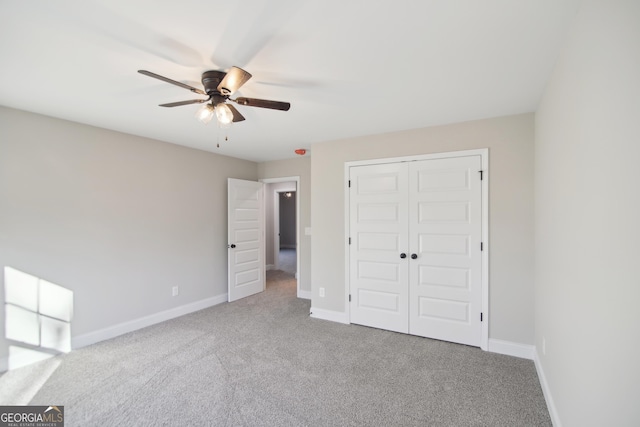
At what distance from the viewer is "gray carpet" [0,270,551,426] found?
6.69 ft

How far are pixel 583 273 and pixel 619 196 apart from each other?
0.57m

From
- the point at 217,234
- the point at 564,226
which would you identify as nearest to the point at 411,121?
the point at 564,226

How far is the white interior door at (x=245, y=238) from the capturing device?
4.79 m

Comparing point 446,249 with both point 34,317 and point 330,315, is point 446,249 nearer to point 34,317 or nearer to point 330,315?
point 330,315

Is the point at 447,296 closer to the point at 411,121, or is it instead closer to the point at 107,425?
the point at 411,121

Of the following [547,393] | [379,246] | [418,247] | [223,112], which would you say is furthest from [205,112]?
[547,393]

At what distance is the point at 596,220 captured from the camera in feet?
4.04

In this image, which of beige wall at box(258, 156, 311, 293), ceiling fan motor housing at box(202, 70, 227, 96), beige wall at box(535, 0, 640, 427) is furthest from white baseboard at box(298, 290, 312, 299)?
ceiling fan motor housing at box(202, 70, 227, 96)

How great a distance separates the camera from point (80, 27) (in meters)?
1.54

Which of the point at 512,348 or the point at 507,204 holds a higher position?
the point at 507,204

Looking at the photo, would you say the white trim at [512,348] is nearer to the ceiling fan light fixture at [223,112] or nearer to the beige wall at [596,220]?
the beige wall at [596,220]

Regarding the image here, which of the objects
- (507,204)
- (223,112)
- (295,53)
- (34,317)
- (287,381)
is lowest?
(287,381)

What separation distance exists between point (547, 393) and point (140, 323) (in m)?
4.36

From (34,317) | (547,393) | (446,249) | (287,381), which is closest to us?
(547,393)
